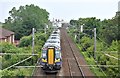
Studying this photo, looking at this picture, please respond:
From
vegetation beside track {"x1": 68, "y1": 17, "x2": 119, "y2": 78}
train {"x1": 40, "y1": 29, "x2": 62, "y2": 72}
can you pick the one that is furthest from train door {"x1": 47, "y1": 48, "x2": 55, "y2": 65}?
vegetation beside track {"x1": 68, "y1": 17, "x2": 119, "y2": 78}

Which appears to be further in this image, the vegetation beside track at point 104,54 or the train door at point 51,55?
the train door at point 51,55

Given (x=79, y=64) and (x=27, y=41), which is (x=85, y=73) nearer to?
(x=79, y=64)

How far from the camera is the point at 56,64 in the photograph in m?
16.4

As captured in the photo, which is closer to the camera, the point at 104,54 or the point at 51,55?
the point at 51,55

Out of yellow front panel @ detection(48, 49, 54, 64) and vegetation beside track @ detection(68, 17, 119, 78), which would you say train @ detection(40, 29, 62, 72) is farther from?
vegetation beside track @ detection(68, 17, 119, 78)

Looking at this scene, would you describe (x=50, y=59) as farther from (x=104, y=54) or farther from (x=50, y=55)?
(x=104, y=54)

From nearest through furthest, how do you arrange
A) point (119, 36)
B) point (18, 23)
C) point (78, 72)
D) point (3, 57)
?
point (78, 72), point (3, 57), point (119, 36), point (18, 23)

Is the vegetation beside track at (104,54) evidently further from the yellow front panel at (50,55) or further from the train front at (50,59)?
the yellow front panel at (50,55)

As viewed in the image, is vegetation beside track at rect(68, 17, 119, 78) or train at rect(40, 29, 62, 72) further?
train at rect(40, 29, 62, 72)

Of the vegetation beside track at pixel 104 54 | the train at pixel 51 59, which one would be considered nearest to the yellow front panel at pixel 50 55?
the train at pixel 51 59

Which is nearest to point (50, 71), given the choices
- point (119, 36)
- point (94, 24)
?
point (119, 36)

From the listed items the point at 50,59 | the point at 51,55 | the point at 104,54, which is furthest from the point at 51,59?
the point at 104,54

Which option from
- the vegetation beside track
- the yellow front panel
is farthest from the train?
the vegetation beside track

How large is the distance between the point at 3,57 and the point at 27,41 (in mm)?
8446
